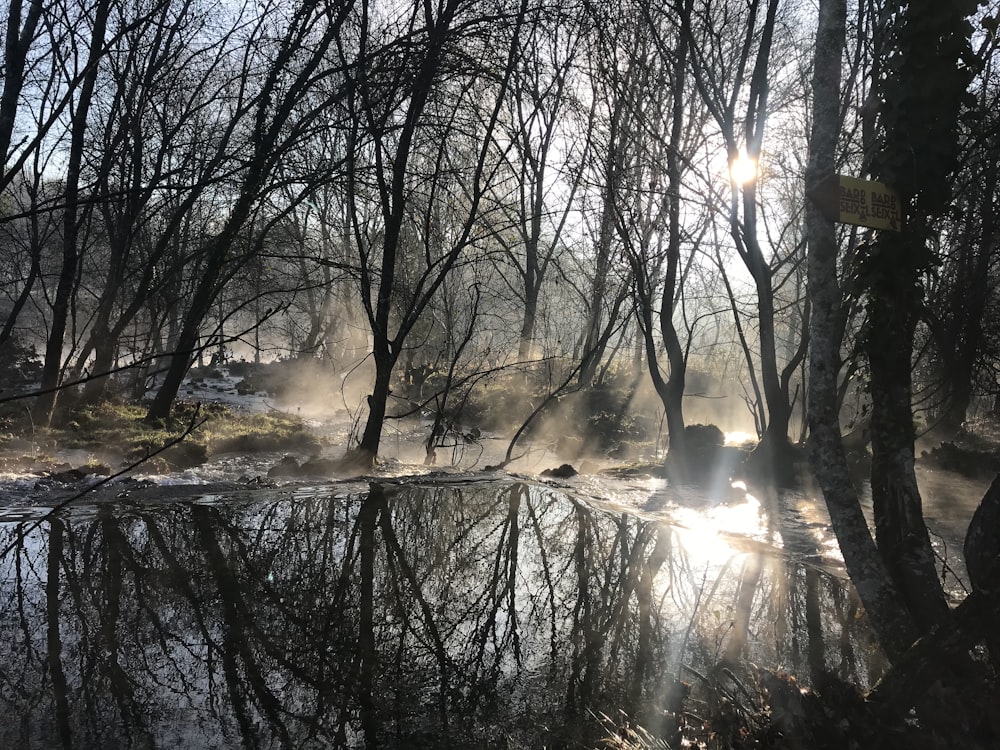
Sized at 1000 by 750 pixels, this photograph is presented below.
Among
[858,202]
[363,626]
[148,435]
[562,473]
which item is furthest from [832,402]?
[148,435]

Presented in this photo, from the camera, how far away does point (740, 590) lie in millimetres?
4953

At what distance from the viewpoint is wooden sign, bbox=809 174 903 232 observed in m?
3.29

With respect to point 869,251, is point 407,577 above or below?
below

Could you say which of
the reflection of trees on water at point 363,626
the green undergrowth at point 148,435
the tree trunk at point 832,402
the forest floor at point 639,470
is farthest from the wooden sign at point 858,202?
the green undergrowth at point 148,435

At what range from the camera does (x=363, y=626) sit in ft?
12.9

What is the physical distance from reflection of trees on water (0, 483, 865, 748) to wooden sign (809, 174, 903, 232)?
95.4 inches

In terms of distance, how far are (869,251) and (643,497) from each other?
514cm

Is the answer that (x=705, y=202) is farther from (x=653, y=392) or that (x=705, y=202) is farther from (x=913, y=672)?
(x=653, y=392)

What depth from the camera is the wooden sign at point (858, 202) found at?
3.29 m

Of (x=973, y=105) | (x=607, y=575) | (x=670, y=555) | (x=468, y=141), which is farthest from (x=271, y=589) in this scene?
(x=468, y=141)

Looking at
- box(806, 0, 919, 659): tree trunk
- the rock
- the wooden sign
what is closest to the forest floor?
box(806, 0, 919, 659): tree trunk

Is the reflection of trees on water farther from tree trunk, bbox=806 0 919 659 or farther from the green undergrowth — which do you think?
the green undergrowth

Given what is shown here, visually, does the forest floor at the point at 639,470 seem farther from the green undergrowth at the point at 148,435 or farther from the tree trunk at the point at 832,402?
the tree trunk at the point at 832,402

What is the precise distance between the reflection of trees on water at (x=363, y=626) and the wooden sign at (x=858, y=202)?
2424 mm
